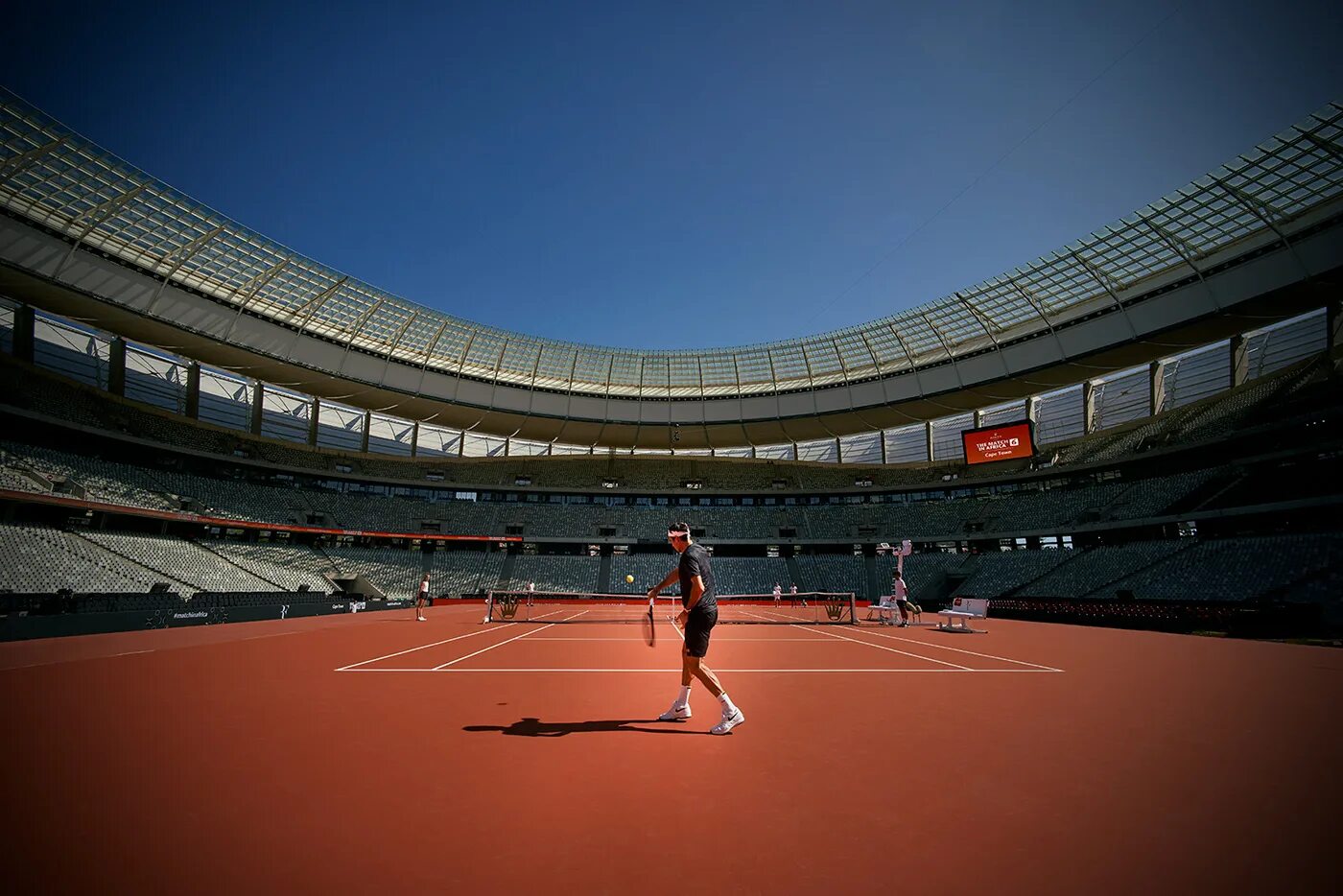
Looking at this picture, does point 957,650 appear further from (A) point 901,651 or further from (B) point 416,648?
(B) point 416,648

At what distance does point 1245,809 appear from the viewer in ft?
11.6

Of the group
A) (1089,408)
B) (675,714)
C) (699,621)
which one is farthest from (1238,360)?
(675,714)

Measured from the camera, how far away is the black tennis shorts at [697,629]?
551 centimetres

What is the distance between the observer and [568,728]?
5.61 meters

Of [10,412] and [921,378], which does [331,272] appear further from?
[921,378]

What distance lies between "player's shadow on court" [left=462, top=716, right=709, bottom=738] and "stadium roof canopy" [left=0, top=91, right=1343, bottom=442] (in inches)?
1235

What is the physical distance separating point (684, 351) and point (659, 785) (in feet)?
134

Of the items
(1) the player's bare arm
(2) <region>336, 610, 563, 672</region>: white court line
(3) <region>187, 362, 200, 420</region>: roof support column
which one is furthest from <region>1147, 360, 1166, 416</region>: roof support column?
(3) <region>187, 362, 200, 420</region>: roof support column

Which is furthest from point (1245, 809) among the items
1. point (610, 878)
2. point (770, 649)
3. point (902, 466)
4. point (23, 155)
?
point (902, 466)

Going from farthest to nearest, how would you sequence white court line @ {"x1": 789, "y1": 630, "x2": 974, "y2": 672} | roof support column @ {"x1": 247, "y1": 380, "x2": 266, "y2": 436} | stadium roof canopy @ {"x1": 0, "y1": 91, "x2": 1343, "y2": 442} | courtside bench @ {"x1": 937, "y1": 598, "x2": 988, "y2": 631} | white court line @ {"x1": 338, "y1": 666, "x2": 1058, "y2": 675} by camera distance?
1. roof support column @ {"x1": 247, "y1": 380, "x2": 266, "y2": 436}
2. stadium roof canopy @ {"x1": 0, "y1": 91, "x2": 1343, "y2": 442}
3. courtside bench @ {"x1": 937, "y1": 598, "x2": 988, "y2": 631}
4. white court line @ {"x1": 789, "y1": 630, "x2": 974, "y2": 672}
5. white court line @ {"x1": 338, "y1": 666, "x2": 1058, "y2": 675}

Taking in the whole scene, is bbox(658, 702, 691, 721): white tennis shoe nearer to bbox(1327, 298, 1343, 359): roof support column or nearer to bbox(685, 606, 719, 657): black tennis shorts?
bbox(685, 606, 719, 657): black tennis shorts

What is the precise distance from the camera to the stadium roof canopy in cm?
2333

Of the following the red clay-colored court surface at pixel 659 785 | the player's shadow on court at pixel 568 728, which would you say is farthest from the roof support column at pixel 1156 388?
the player's shadow on court at pixel 568 728

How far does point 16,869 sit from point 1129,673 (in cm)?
1330
